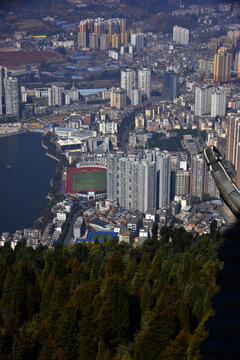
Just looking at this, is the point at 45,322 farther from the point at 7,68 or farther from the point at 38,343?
the point at 7,68

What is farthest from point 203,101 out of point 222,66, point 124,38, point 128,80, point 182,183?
point 124,38

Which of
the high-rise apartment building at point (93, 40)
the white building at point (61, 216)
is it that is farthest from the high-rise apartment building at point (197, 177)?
the high-rise apartment building at point (93, 40)

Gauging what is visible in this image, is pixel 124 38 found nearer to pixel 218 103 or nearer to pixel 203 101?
pixel 203 101

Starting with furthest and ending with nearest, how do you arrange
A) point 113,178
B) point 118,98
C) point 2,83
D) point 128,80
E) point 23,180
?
point 128,80, point 2,83, point 118,98, point 23,180, point 113,178

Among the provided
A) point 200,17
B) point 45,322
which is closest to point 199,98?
point 200,17

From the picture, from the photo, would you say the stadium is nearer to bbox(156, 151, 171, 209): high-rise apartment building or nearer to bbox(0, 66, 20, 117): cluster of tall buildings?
bbox(156, 151, 171, 209): high-rise apartment building

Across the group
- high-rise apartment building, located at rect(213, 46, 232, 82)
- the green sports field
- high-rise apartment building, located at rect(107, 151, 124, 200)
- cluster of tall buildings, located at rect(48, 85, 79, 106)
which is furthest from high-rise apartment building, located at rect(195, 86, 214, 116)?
high-rise apartment building, located at rect(107, 151, 124, 200)
